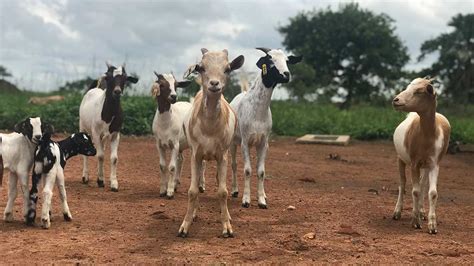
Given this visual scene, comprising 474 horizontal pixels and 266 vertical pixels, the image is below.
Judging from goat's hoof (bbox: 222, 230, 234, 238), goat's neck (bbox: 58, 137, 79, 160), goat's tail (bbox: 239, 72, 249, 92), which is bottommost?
goat's hoof (bbox: 222, 230, 234, 238)

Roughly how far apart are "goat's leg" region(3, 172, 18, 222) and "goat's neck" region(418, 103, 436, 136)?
5.24 meters

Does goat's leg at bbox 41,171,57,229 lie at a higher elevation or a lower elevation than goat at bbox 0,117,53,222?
lower

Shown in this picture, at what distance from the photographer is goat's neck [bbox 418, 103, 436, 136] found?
7427mm

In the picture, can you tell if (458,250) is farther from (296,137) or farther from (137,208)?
(296,137)

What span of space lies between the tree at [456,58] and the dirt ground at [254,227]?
27625 millimetres

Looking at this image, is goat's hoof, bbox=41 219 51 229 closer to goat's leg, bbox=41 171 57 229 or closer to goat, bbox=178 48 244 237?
goat's leg, bbox=41 171 57 229

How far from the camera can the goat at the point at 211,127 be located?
657cm

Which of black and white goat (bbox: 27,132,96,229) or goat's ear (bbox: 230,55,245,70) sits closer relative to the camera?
black and white goat (bbox: 27,132,96,229)

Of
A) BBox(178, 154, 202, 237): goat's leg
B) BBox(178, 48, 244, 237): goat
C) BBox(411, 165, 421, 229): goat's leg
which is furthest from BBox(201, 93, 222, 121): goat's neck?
BBox(411, 165, 421, 229): goat's leg

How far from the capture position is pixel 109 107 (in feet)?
32.4

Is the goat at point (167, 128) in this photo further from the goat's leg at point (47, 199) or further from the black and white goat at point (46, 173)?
the goat's leg at point (47, 199)

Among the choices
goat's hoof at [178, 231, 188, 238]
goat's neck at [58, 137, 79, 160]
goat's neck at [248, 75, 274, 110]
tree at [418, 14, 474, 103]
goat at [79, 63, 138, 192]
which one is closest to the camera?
goat's hoof at [178, 231, 188, 238]

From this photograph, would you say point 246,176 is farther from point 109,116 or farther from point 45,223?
point 45,223

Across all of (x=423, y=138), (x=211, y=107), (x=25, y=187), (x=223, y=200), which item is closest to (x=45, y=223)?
(x=25, y=187)
